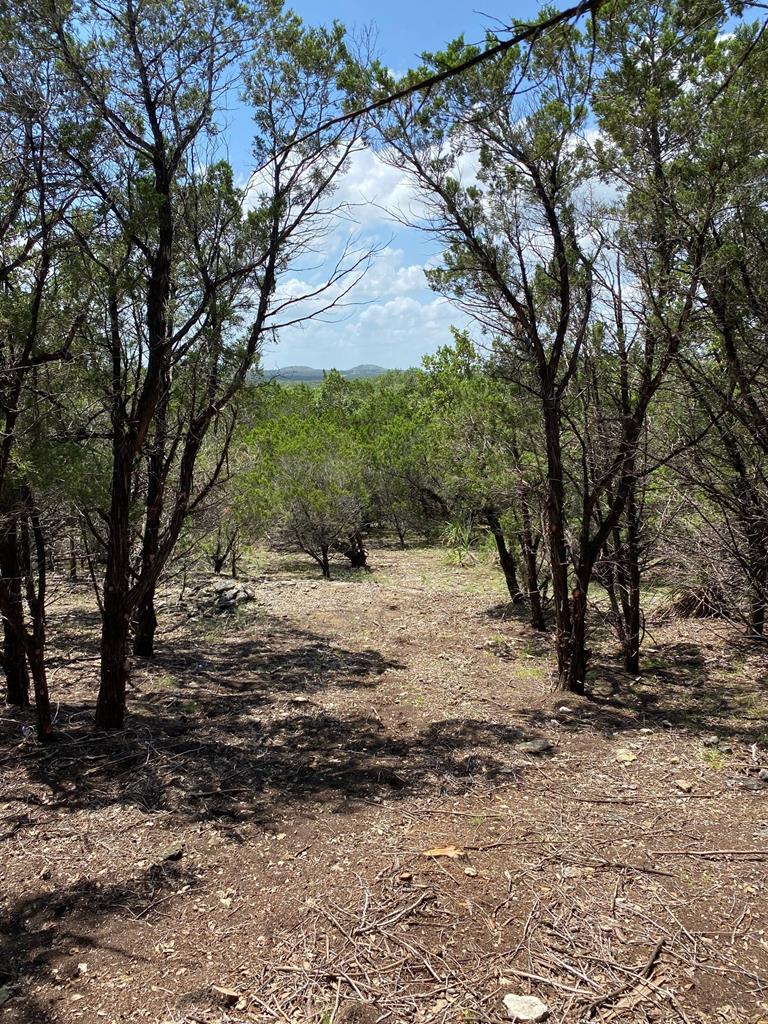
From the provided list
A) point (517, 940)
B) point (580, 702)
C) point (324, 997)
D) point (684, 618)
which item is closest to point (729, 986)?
point (517, 940)

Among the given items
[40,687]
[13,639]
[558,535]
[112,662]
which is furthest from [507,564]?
[40,687]

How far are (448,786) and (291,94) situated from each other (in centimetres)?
577

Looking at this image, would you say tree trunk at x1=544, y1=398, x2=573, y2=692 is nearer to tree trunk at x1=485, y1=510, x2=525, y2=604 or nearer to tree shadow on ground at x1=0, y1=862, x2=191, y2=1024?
tree shadow on ground at x1=0, y1=862, x2=191, y2=1024

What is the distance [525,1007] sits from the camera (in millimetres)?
2355

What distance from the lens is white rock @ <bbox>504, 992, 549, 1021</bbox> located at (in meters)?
2.32

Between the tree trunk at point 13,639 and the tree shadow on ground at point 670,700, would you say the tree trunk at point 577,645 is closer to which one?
the tree shadow on ground at point 670,700

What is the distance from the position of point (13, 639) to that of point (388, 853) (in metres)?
3.80

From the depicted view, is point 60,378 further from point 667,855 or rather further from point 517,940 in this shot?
point 667,855

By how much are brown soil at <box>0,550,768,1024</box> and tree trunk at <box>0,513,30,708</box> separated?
9.3 inches

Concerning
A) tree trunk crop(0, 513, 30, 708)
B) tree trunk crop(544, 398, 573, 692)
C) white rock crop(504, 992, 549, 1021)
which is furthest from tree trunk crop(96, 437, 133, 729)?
white rock crop(504, 992, 549, 1021)

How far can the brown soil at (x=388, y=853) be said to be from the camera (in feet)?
8.21

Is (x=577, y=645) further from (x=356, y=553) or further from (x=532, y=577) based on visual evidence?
(x=356, y=553)

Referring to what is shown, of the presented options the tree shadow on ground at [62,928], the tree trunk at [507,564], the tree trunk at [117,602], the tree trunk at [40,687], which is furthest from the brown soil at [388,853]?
the tree trunk at [507,564]

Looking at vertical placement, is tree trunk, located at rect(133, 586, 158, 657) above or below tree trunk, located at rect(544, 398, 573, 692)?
below
